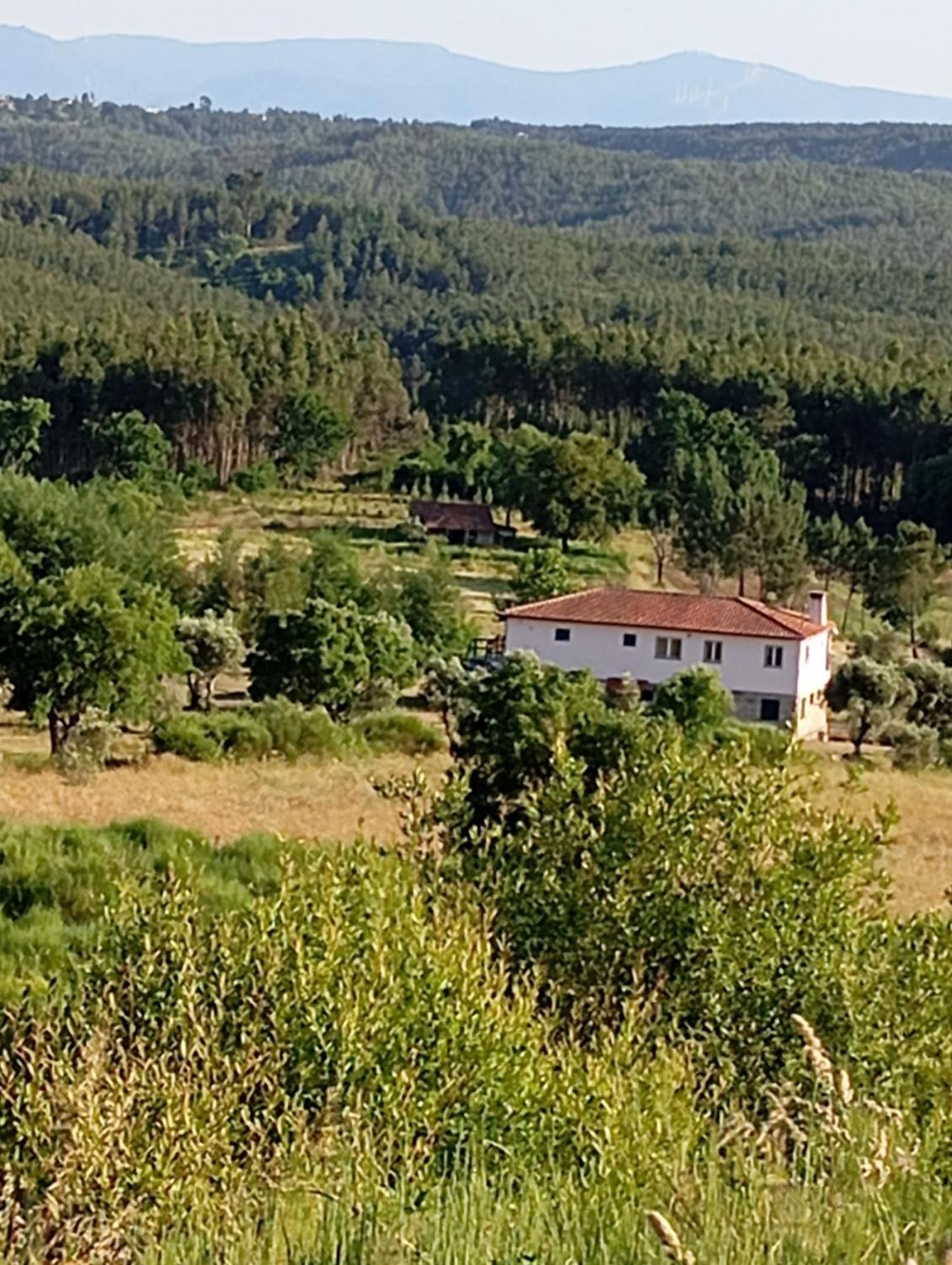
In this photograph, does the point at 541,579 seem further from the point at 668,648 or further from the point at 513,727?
the point at 513,727

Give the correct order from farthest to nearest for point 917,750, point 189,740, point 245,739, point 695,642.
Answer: point 695,642 → point 917,750 → point 245,739 → point 189,740

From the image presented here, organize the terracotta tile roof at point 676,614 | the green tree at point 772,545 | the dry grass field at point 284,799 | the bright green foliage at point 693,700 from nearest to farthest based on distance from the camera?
the dry grass field at point 284,799, the bright green foliage at point 693,700, the terracotta tile roof at point 676,614, the green tree at point 772,545

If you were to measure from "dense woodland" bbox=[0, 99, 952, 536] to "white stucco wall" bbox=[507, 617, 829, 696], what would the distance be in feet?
76.9

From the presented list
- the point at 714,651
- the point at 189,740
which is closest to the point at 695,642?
the point at 714,651

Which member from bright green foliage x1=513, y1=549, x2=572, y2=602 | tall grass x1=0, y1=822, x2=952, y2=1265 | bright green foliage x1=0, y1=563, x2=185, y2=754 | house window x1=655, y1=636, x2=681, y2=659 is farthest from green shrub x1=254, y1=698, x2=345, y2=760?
tall grass x1=0, y1=822, x2=952, y2=1265

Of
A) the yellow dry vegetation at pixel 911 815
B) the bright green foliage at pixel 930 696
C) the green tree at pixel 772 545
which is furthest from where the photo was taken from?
the green tree at pixel 772 545

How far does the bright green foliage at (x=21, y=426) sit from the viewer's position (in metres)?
63.0

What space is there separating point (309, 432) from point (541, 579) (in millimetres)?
25266

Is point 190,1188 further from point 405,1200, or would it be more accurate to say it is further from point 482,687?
point 482,687

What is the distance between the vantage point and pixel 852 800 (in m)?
23.7

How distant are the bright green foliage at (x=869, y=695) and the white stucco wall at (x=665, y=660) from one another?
2177mm

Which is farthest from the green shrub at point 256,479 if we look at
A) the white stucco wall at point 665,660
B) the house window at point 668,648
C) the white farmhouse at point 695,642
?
the house window at point 668,648

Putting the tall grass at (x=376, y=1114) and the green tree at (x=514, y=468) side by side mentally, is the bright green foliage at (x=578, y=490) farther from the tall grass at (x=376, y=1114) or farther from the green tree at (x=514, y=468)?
the tall grass at (x=376, y=1114)

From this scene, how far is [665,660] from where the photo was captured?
122ft
